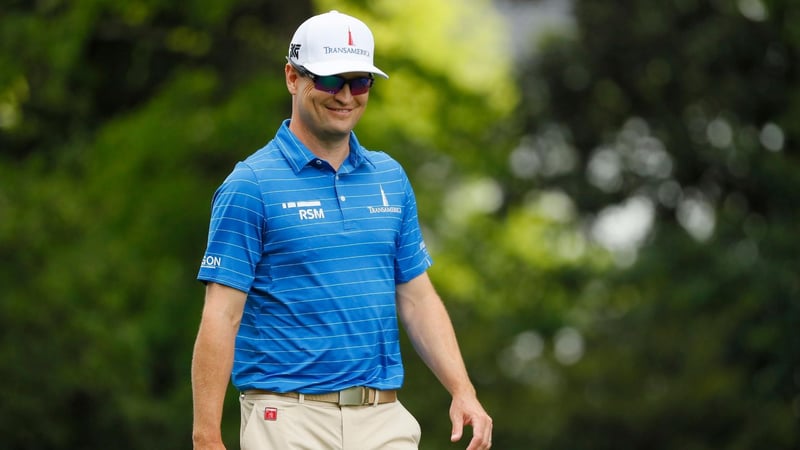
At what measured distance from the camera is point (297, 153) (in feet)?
16.2

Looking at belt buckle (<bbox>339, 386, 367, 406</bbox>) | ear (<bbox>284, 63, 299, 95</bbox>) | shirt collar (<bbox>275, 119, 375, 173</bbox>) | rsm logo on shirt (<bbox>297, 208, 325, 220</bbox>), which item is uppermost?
ear (<bbox>284, 63, 299, 95</bbox>)

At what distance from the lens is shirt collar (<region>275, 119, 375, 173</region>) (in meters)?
4.93

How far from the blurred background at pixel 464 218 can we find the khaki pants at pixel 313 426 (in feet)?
32.1

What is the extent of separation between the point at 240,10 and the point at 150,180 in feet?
8.77

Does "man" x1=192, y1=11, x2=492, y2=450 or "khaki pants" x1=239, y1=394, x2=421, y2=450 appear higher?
"man" x1=192, y1=11, x2=492, y2=450

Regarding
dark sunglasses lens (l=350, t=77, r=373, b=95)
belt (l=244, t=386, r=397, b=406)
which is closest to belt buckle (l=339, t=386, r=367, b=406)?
belt (l=244, t=386, r=397, b=406)

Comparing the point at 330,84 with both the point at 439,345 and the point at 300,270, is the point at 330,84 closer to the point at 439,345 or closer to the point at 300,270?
the point at 300,270

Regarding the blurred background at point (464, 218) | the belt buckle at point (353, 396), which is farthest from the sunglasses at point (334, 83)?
the blurred background at point (464, 218)

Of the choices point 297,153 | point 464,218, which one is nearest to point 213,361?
point 297,153

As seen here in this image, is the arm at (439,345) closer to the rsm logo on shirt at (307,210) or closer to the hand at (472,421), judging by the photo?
the hand at (472,421)

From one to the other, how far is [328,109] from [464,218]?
22.0 metres

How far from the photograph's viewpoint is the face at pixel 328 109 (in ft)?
16.2

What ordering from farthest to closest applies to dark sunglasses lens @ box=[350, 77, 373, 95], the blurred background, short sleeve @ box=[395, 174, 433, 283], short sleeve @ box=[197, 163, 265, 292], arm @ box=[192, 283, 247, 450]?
the blurred background, short sleeve @ box=[395, 174, 433, 283], dark sunglasses lens @ box=[350, 77, 373, 95], short sleeve @ box=[197, 163, 265, 292], arm @ box=[192, 283, 247, 450]

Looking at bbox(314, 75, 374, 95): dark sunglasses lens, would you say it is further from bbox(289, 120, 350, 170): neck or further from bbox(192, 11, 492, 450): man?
bbox(289, 120, 350, 170): neck
